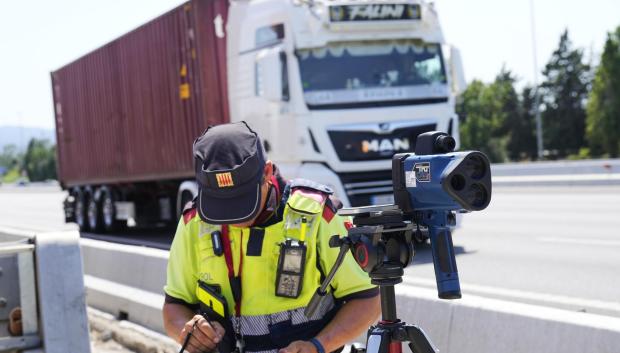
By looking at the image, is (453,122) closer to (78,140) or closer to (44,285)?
(44,285)

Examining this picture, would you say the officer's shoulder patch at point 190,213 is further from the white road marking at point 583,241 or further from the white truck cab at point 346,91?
the white road marking at point 583,241

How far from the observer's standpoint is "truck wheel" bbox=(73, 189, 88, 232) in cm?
1917

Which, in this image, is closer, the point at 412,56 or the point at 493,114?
the point at 412,56

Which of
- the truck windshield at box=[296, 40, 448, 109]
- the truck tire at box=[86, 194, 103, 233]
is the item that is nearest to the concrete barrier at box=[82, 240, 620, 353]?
the truck windshield at box=[296, 40, 448, 109]

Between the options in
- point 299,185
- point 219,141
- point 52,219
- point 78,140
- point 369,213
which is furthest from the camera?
point 52,219

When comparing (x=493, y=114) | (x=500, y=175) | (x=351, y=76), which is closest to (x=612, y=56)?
(x=493, y=114)

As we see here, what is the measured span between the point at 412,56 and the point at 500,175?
652 inches

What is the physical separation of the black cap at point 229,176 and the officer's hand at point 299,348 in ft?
1.52

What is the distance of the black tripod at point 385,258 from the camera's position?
2.49 meters

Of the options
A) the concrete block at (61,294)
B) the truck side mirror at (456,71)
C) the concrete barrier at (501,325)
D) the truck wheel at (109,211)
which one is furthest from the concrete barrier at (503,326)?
the truck wheel at (109,211)

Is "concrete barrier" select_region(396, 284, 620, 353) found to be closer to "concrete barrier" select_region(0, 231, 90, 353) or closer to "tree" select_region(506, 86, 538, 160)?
"concrete barrier" select_region(0, 231, 90, 353)

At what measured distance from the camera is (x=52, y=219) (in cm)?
2741

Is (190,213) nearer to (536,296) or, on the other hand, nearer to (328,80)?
(536,296)

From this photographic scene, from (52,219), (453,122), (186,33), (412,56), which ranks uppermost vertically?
(186,33)
